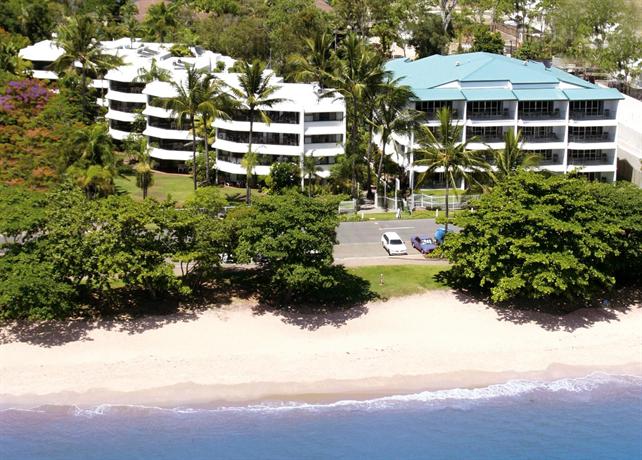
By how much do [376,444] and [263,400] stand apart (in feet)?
24.1

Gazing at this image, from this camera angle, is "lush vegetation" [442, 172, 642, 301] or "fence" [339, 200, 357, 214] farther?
"fence" [339, 200, 357, 214]

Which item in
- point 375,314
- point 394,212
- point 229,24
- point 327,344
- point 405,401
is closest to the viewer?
point 405,401

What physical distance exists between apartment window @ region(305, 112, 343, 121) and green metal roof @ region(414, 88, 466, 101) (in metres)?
7.90

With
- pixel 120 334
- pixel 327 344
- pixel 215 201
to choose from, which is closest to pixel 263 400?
pixel 327 344

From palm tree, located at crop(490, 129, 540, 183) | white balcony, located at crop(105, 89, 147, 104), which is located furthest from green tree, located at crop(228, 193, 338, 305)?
white balcony, located at crop(105, 89, 147, 104)

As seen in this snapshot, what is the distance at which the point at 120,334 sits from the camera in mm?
54906

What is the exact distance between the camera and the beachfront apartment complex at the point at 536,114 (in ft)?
289

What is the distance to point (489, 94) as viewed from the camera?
88.4m

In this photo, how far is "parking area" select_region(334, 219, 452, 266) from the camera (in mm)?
66062

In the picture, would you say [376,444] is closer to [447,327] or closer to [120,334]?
[447,327]

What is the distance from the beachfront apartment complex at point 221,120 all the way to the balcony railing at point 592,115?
2332 centimetres

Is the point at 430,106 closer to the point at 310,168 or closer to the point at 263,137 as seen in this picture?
the point at 310,168

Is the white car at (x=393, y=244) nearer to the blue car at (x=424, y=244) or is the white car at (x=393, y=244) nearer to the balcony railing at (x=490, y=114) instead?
the blue car at (x=424, y=244)

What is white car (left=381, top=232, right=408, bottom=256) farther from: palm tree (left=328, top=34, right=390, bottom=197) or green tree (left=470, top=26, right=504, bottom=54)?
green tree (left=470, top=26, right=504, bottom=54)
